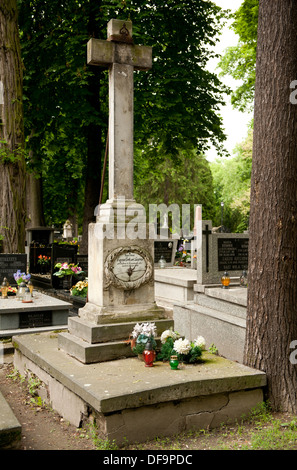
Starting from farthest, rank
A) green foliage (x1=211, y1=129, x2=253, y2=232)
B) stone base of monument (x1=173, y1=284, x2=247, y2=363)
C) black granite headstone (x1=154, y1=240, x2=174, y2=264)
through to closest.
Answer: green foliage (x1=211, y1=129, x2=253, y2=232) → black granite headstone (x1=154, y1=240, x2=174, y2=264) → stone base of monument (x1=173, y1=284, x2=247, y2=363)

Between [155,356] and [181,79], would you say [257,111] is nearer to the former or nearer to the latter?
[155,356]

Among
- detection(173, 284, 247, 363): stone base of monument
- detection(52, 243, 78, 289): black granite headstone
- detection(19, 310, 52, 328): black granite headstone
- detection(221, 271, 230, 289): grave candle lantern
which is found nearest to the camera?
detection(173, 284, 247, 363): stone base of monument

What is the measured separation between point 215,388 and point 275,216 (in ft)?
6.29

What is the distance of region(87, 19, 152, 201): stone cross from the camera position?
6.11 metres

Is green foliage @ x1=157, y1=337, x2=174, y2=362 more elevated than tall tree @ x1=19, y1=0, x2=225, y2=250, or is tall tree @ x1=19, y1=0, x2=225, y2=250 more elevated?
tall tree @ x1=19, y1=0, x2=225, y2=250

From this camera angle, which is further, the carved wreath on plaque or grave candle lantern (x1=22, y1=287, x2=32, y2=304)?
grave candle lantern (x1=22, y1=287, x2=32, y2=304)

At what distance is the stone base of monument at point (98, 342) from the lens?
534 centimetres

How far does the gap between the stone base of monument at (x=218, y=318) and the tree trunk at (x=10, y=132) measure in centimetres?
409

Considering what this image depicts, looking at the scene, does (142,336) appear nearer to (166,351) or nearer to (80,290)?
(166,351)

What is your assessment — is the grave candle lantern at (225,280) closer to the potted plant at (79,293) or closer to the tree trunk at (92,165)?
the potted plant at (79,293)

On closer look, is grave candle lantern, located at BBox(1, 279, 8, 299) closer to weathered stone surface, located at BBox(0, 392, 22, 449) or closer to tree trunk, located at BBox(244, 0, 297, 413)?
weathered stone surface, located at BBox(0, 392, 22, 449)

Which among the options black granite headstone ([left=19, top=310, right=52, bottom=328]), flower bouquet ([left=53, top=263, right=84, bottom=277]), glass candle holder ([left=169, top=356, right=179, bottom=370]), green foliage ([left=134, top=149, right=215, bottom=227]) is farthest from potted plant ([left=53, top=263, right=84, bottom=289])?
green foliage ([left=134, top=149, right=215, bottom=227])

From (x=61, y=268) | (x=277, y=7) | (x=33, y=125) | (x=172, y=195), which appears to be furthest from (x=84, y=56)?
(x=172, y=195)

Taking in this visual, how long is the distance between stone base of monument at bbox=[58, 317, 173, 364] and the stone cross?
1.65 m
